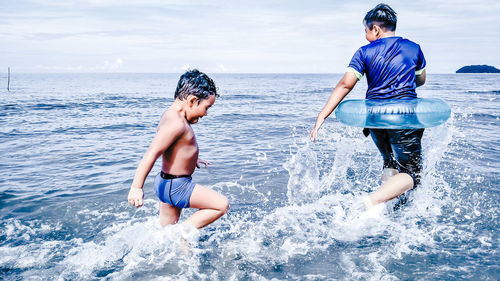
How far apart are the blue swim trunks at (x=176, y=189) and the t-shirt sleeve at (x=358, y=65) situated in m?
2.42

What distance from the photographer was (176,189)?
3684mm

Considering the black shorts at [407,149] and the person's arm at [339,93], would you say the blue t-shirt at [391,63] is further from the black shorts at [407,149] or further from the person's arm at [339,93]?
the black shorts at [407,149]

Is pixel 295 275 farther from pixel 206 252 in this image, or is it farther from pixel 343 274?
pixel 206 252

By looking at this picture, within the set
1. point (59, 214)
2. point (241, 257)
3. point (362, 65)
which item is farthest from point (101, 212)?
point (362, 65)

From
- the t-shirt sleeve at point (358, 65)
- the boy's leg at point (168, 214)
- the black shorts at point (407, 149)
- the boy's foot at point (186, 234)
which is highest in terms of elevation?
the t-shirt sleeve at point (358, 65)

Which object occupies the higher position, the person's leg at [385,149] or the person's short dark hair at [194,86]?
the person's short dark hair at [194,86]

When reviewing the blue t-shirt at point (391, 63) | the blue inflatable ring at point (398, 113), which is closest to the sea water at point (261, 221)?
the blue inflatable ring at point (398, 113)

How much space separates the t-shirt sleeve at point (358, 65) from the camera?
451 cm

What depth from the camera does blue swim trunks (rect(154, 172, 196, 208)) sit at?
3691 mm

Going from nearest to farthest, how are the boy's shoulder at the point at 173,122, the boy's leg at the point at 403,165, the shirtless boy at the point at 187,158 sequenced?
the boy's shoulder at the point at 173,122 < the shirtless boy at the point at 187,158 < the boy's leg at the point at 403,165

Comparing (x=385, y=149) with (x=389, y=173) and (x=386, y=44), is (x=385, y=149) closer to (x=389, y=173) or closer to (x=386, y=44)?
(x=389, y=173)

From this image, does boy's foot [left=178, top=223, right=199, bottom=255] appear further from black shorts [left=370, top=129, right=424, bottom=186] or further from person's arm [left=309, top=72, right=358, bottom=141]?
black shorts [left=370, top=129, right=424, bottom=186]

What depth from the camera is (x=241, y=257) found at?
394cm

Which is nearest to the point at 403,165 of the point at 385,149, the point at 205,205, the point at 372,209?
the point at 385,149
